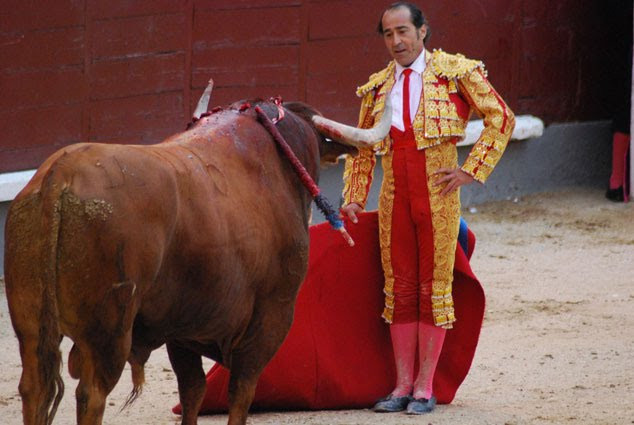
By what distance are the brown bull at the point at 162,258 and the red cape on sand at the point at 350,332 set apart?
658 mm

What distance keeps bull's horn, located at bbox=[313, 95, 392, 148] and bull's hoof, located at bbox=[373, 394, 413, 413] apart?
→ 0.99 metres

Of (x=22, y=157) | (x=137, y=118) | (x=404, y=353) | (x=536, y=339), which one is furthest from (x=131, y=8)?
(x=404, y=353)

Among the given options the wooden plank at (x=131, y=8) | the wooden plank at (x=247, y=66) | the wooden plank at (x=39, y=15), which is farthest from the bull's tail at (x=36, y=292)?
the wooden plank at (x=247, y=66)

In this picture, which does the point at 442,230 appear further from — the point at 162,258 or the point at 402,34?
the point at 162,258

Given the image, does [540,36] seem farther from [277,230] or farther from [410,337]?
[277,230]

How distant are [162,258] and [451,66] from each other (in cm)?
172

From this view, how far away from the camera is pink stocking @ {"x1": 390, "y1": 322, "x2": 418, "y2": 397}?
16.3 feet

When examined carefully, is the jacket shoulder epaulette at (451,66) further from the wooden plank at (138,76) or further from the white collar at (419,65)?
the wooden plank at (138,76)

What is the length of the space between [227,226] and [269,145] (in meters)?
0.50

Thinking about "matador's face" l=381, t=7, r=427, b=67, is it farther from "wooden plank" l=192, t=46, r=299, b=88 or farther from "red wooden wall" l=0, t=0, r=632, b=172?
"wooden plank" l=192, t=46, r=299, b=88

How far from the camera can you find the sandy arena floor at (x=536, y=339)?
491 cm

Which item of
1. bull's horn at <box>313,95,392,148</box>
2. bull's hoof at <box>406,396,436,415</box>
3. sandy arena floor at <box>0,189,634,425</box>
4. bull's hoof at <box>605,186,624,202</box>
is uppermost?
bull's horn at <box>313,95,392,148</box>

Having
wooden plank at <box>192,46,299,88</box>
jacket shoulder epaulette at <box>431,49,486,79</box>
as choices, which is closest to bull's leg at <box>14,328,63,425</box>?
jacket shoulder epaulette at <box>431,49,486,79</box>

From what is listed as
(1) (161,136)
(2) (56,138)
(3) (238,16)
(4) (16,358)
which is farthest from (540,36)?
(4) (16,358)
